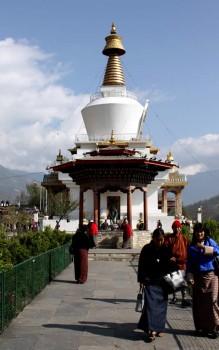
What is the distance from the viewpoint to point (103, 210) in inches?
1254

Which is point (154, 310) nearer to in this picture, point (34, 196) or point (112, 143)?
point (112, 143)

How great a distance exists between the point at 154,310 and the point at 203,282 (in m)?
0.82

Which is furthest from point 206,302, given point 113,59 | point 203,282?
point 113,59

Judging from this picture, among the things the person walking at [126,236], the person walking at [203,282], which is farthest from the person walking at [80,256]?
the person walking at [126,236]

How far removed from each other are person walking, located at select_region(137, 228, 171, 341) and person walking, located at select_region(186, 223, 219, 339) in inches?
16.5

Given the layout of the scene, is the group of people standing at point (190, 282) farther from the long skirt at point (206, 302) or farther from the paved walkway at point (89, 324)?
the paved walkway at point (89, 324)

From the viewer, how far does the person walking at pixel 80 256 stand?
460 inches

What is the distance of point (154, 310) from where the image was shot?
6391 millimetres

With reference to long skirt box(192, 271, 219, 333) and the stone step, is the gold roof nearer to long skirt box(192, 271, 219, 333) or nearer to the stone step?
the stone step

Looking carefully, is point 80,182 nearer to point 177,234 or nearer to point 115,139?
point 115,139

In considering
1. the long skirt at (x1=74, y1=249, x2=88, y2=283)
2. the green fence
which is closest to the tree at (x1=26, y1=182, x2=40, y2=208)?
the green fence

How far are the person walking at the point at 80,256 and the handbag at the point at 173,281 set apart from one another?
532 centimetres

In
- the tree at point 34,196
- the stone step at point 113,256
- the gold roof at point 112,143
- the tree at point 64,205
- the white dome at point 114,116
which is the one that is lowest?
the stone step at point 113,256

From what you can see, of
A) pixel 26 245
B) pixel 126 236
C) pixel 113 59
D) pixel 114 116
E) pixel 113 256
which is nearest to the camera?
pixel 26 245
